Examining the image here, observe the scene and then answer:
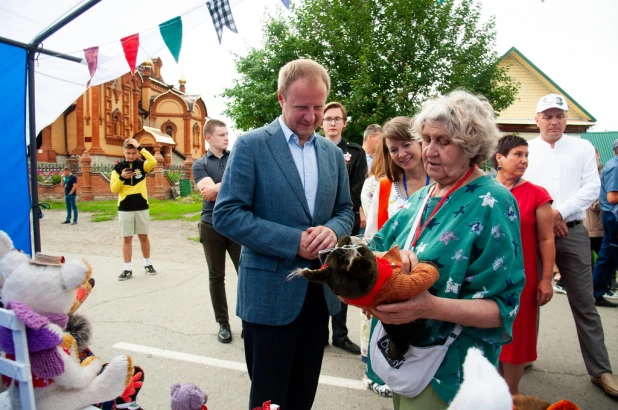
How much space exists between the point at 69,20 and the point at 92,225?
11.2m

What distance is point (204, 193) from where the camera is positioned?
158 inches

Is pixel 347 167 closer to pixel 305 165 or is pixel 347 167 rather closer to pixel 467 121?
pixel 305 165

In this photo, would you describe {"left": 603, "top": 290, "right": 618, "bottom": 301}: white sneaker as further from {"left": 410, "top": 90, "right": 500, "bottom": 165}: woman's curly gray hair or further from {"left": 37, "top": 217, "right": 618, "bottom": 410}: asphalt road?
{"left": 410, "top": 90, "right": 500, "bottom": 165}: woman's curly gray hair

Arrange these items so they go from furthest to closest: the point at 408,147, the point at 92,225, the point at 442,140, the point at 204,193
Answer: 1. the point at 92,225
2. the point at 204,193
3. the point at 408,147
4. the point at 442,140

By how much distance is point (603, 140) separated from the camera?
30125 mm

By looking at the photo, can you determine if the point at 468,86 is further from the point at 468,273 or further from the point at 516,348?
the point at 468,273

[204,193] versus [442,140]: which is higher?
[442,140]

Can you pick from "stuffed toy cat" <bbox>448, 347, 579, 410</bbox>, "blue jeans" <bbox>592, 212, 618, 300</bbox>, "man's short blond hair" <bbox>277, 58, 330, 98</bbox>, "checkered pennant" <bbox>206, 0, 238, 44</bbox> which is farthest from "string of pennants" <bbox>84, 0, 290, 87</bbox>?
"blue jeans" <bbox>592, 212, 618, 300</bbox>

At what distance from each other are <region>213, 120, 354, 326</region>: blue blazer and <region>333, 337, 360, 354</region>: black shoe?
7.46 ft

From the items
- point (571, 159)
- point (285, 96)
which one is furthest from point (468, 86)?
point (285, 96)

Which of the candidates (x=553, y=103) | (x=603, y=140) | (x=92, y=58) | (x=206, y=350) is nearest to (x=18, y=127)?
(x=92, y=58)

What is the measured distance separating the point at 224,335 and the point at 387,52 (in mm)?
15250

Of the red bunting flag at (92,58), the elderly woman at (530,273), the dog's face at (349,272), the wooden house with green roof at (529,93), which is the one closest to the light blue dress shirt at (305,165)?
the dog's face at (349,272)

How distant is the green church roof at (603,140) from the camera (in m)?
28.7
